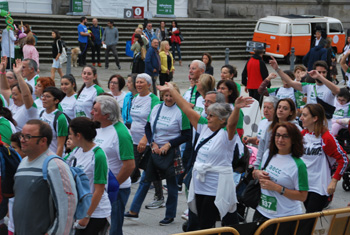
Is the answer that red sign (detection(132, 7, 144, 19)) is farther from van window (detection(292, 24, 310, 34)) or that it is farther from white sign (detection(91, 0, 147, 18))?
van window (detection(292, 24, 310, 34))

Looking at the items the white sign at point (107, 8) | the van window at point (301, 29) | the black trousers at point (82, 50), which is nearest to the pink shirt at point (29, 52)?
the black trousers at point (82, 50)

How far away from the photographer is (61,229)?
4.66 metres

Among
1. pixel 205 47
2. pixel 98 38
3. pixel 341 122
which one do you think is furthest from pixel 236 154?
pixel 205 47

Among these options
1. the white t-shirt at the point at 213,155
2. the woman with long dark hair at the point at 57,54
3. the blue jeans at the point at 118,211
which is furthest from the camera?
the woman with long dark hair at the point at 57,54

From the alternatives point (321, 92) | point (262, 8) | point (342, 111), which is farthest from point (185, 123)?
point (262, 8)

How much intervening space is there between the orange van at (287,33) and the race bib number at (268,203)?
2316cm

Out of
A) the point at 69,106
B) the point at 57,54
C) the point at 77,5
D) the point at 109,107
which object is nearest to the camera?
the point at 109,107

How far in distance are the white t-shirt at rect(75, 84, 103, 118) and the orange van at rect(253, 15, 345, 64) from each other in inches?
799

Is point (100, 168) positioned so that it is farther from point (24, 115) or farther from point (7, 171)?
point (24, 115)

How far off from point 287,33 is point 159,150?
21727mm

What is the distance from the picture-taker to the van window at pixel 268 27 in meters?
28.7

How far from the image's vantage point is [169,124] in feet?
25.7

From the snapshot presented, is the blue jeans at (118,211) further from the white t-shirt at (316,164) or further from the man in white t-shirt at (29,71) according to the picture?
the man in white t-shirt at (29,71)

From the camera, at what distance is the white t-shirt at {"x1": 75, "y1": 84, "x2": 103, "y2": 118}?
8984 mm
